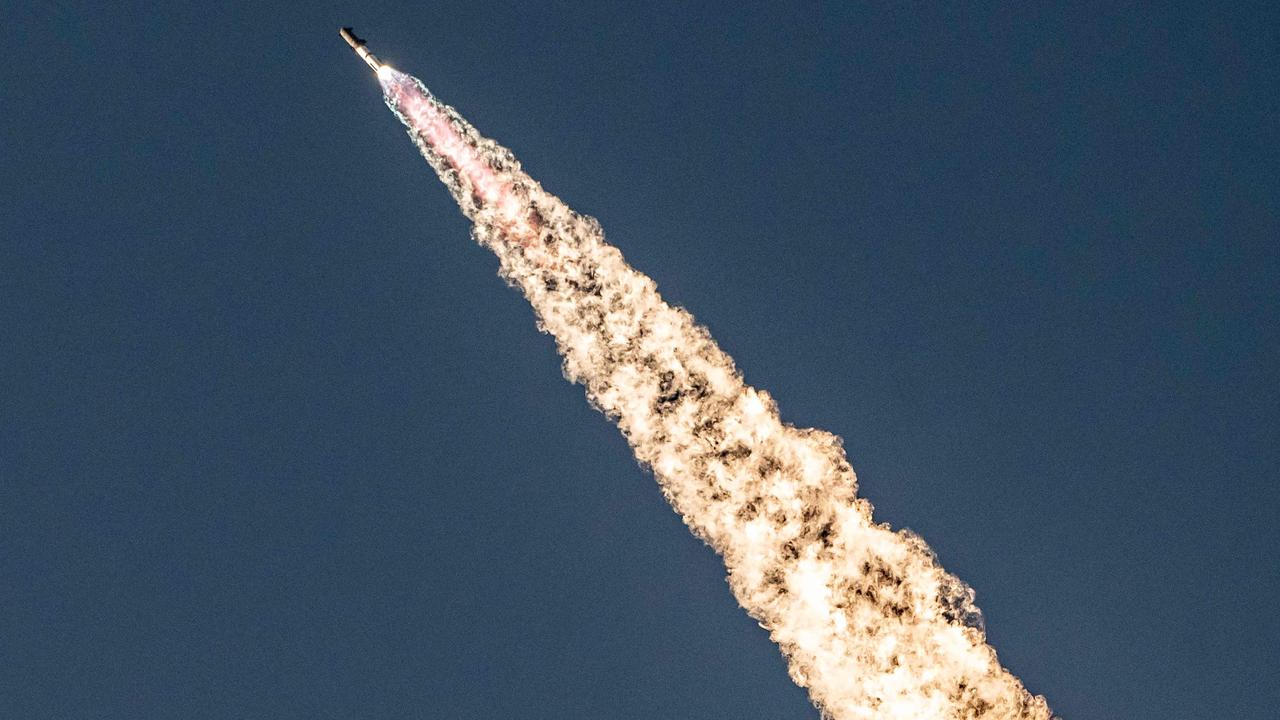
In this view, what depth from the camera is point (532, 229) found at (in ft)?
228

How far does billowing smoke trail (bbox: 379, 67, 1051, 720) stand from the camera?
65938mm

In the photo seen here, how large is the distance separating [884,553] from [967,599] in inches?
155

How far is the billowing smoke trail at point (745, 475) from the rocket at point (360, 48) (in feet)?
2.11

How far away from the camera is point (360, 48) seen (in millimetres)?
68812

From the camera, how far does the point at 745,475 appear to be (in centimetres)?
6750

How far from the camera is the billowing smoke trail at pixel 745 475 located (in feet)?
216

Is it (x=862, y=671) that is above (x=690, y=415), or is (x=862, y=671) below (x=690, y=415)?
below

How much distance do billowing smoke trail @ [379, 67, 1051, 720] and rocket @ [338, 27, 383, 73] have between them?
0.64 m

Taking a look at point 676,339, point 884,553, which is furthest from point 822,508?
point 676,339

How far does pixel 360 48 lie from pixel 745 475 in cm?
2381

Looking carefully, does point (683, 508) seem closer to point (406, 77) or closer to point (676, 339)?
point (676, 339)

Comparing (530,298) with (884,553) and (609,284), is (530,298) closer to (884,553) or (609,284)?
(609,284)

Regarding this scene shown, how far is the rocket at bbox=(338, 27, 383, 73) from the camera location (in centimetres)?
6862

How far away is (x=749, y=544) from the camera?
6700 centimetres
